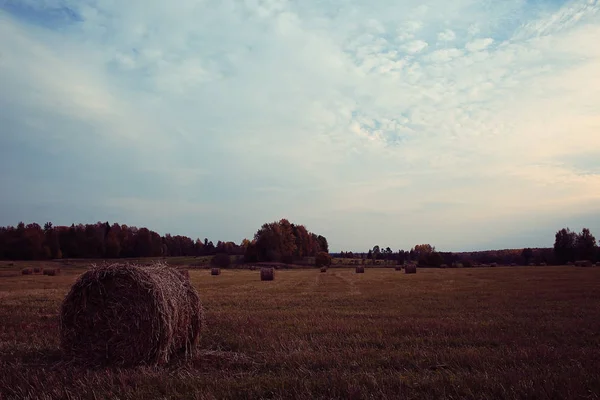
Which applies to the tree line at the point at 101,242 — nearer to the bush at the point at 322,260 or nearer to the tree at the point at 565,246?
the bush at the point at 322,260

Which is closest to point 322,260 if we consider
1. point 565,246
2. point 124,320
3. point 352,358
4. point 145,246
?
point 145,246

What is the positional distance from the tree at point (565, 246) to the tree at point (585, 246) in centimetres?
94

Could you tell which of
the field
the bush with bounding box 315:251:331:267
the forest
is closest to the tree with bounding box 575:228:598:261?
the forest

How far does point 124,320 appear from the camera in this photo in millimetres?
8969

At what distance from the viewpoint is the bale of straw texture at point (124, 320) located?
28.6ft

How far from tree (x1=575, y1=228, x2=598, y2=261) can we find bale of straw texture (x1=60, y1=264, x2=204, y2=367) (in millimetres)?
123339

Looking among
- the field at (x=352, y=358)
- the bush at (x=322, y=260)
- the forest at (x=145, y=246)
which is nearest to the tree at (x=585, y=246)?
the forest at (x=145, y=246)

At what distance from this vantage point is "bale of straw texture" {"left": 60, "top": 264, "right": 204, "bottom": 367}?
28.6 feet

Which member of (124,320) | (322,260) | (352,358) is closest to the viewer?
(352,358)

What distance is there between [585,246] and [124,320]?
426 feet

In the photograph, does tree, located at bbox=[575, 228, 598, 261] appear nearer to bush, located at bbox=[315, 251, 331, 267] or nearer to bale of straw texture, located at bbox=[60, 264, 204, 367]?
bush, located at bbox=[315, 251, 331, 267]

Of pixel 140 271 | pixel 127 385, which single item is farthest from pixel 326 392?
pixel 140 271

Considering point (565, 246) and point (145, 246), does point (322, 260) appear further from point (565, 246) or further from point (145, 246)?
point (565, 246)

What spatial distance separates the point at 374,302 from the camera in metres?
17.4
